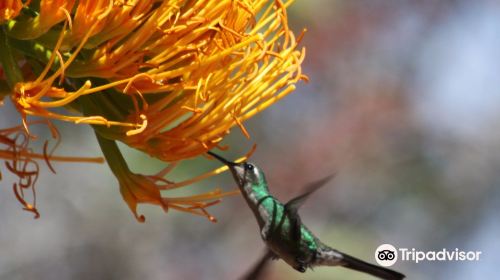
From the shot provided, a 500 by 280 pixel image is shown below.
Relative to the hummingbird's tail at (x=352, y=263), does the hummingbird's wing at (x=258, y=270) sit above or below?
below

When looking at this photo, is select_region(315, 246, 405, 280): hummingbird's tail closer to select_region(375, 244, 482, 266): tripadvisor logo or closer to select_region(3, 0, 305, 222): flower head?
select_region(3, 0, 305, 222): flower head

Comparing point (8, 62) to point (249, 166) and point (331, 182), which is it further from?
point (331, 182)

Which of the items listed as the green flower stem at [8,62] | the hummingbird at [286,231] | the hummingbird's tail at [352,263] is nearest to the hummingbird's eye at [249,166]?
the hummingbird at [286,231]

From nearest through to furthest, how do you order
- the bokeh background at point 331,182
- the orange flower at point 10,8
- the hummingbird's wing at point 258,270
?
the orange flower at point 10,8 → the hummingbird's wing at point 258,270 → the bokeh background at point 331,182

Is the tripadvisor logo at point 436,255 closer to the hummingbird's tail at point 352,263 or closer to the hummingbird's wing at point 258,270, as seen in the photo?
the hummingbird's tail at point 352,263

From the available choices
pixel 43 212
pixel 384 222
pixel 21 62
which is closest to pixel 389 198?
pixel 384 222

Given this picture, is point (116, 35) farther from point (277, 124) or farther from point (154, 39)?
point (277, 124)

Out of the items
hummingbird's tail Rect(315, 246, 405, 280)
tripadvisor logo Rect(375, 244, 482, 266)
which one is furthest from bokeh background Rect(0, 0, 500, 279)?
hummingbird's tail Rect(315, 246, 405, 280)

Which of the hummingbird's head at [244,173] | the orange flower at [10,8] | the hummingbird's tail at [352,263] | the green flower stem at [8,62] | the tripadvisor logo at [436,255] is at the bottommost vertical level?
the green flower stem at [8,62]
